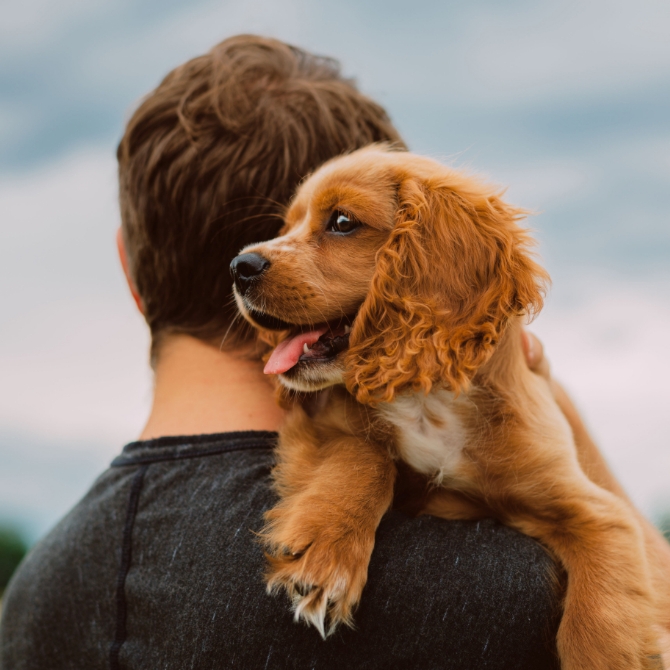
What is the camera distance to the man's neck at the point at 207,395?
240 cm

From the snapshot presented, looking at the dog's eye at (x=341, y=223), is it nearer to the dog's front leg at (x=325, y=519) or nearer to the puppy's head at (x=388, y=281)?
the puppy's head at (x=388, y=281)

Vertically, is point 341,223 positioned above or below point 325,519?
above

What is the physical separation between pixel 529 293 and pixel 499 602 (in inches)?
35.6

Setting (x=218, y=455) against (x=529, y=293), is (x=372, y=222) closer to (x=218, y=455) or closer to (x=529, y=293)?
(x=529, y=293)

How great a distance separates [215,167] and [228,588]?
1446 millimetres

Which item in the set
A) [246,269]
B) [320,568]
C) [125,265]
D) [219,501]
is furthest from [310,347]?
[125,265]

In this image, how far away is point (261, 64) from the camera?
9.09 feet

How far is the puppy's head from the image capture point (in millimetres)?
2137

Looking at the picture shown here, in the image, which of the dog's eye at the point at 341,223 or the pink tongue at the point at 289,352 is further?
the dog's eye at the point at 341,223

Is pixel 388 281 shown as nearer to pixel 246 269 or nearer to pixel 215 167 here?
pixel 246 269

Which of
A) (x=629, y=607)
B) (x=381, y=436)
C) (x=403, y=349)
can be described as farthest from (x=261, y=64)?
(x=629, y=607)

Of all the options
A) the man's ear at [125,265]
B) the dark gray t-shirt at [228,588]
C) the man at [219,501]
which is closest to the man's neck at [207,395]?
the man at [219,501]

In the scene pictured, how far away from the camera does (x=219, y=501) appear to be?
206cm

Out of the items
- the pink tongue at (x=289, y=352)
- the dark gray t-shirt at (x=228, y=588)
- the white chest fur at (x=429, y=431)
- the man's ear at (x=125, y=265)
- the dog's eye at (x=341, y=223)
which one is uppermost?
the dog's eye at (x=341, y=223)
